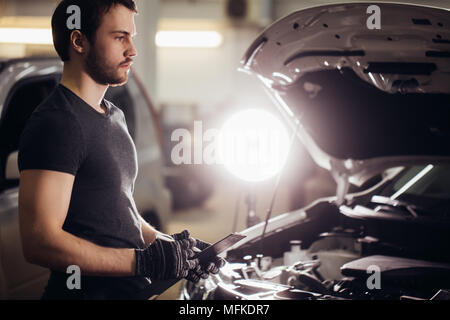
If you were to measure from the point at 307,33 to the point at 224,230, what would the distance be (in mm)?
4399

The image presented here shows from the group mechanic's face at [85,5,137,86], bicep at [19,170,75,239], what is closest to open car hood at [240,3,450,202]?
mechanic's face at [85,5,137,86]

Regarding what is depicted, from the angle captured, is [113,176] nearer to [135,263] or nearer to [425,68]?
[135,263]

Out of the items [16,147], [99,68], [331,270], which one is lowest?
[331,270]

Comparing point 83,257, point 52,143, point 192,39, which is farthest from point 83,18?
point 192,39

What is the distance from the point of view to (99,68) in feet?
4.56

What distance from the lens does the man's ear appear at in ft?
4.48

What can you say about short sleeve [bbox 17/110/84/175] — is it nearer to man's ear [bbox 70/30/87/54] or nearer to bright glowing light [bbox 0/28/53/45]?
man's ear [bbox 70/30/87/54]

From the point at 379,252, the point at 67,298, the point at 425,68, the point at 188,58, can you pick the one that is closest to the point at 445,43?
the point at 425,68

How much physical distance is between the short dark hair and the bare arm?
1.10ft

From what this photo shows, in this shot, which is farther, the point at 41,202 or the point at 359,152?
the point at 359,152

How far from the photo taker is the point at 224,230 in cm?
612

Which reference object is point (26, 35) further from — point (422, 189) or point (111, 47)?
point (111, 47)

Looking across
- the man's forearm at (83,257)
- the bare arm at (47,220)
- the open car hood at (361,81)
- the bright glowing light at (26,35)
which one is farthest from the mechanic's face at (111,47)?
the bright glowing light at (26,35)

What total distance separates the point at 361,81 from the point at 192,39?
40.4 ft
